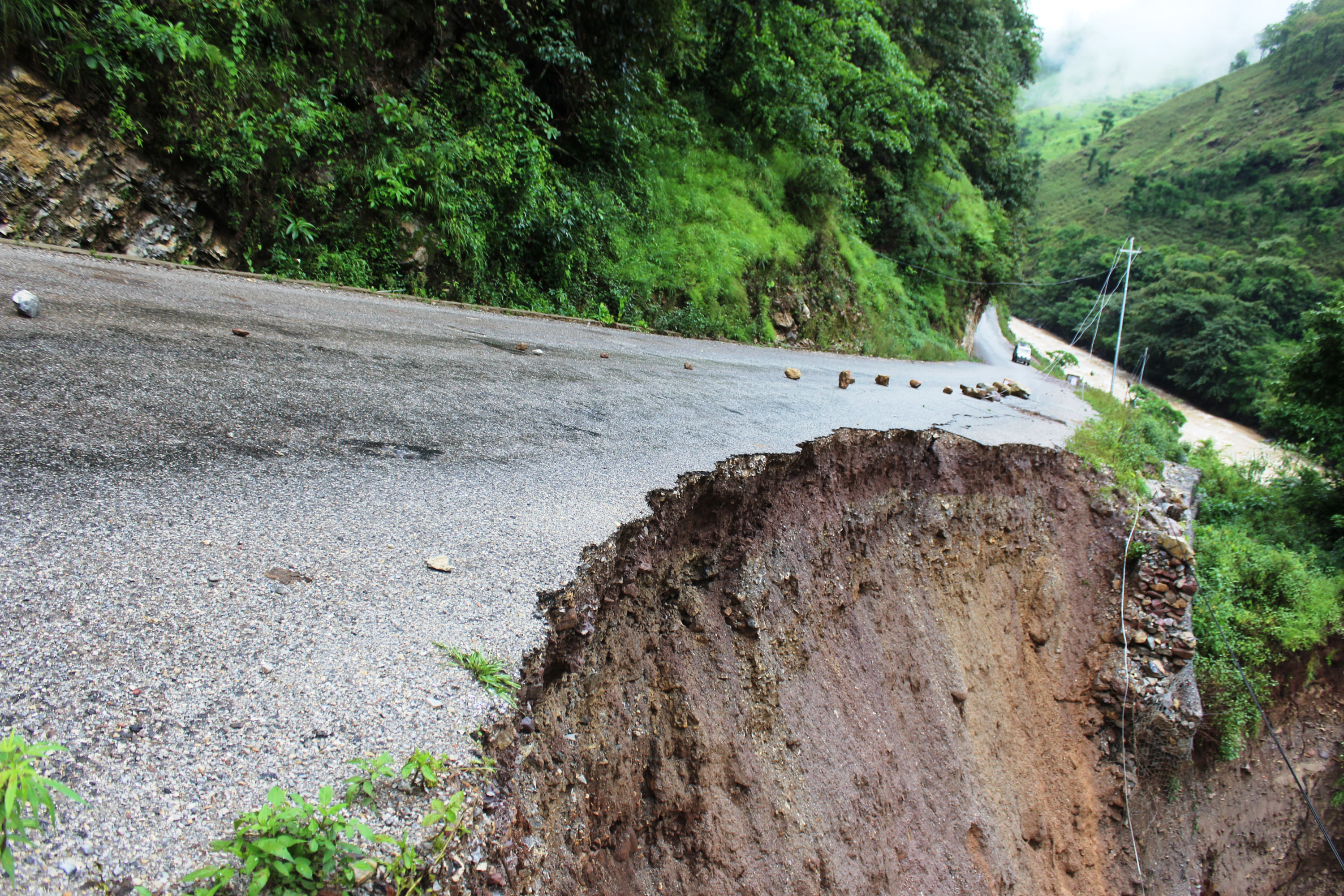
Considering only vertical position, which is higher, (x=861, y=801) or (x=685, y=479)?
(x=685, y=479)

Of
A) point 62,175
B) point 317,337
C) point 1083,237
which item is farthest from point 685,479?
point 1083,237

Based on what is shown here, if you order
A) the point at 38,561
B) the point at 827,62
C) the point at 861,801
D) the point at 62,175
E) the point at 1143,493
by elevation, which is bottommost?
the point at 861,801

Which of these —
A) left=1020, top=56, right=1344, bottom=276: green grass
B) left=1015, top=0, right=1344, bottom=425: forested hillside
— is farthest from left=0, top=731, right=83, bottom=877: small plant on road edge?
left=1020, top=56, right=1344, bottom=276: green grass

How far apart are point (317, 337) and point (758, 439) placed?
10.1 feet

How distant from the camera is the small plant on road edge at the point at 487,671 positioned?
69.8 inches

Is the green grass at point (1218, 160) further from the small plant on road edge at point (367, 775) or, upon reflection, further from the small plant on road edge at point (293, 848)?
the small plant on road edge at point (293, 848)

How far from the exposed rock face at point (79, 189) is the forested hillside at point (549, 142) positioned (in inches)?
6.5

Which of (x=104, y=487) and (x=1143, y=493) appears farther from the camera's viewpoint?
(x=1143, y=493)

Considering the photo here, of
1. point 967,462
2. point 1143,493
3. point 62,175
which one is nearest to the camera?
point 62,175

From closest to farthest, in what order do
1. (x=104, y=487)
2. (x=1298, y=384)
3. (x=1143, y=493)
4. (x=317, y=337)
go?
(x=104, y=487) < (x=317, y=337) < (x=1143, y=493) < (x=1298, y=384)

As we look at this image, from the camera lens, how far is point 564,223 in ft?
27.9

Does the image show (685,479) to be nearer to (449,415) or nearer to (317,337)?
(449,415)

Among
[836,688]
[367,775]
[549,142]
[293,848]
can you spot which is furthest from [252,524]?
[549,142]

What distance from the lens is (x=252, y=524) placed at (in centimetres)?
214
